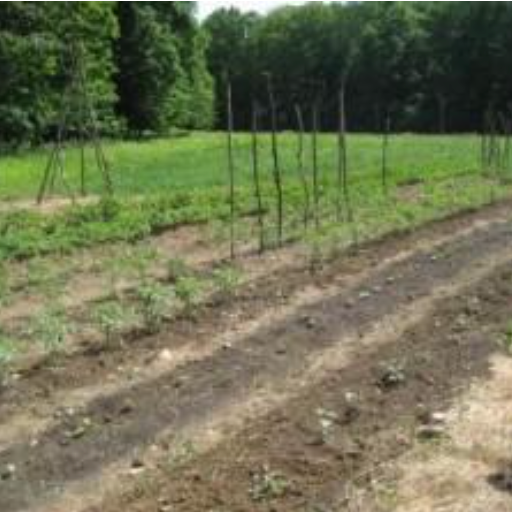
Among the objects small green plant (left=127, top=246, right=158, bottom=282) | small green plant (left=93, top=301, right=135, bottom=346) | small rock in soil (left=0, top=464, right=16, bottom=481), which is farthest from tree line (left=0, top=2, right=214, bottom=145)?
small rock in soil (left=0, top=464, right=16, bottom=481)

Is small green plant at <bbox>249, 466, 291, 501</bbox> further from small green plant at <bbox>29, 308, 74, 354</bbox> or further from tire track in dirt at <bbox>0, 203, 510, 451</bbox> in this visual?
small green plant at <bbox>29, 308, 74, 354</bbox>

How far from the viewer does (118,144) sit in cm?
4603

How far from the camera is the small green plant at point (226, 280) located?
1098 centimetres

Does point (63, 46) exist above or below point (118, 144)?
above

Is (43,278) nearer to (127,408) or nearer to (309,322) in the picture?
(309,322)

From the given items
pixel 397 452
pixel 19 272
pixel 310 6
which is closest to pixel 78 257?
pixel 19 272

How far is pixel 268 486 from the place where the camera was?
19.6 ft

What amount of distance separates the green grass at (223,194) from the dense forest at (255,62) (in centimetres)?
331

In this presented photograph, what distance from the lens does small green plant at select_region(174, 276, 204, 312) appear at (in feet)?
33.2

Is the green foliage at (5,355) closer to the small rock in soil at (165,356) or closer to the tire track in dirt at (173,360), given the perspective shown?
the tire track in dirt at (173,360)

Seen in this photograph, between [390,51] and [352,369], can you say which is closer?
[352,369]

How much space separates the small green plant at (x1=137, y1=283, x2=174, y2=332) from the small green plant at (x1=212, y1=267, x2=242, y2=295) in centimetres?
64

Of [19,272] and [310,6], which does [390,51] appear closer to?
[310,6]

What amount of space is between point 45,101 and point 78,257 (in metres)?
32.7
